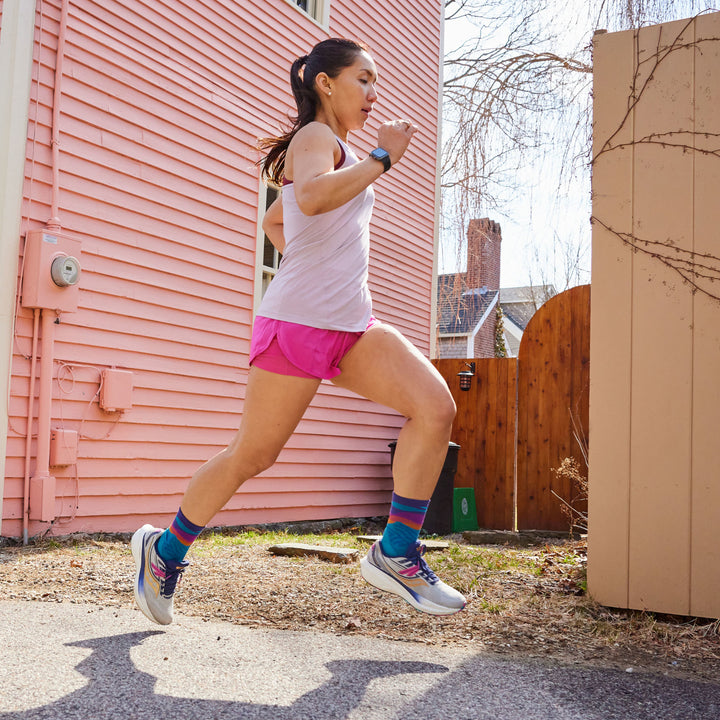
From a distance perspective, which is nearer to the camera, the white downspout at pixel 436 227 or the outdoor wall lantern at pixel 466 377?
the outdoor wall lantern at pixel 466 377

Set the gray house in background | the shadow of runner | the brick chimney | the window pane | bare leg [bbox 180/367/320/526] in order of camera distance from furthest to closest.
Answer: the gray house in background < the brick chimney < the window pane < bare leg [bbox 180/367/320/526] < the shadow of runner

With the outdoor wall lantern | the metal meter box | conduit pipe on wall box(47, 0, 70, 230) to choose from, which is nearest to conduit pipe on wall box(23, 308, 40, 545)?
the metal meter box

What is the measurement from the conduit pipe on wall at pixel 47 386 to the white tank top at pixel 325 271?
10.4ft

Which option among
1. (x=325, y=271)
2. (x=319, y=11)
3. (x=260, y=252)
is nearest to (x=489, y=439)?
(x=260, y=252)

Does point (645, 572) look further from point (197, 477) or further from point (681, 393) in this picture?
point (197, 477)

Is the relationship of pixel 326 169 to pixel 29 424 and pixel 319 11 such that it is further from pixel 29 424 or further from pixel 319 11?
pixel 319 11

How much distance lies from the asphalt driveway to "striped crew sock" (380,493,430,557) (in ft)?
1.15

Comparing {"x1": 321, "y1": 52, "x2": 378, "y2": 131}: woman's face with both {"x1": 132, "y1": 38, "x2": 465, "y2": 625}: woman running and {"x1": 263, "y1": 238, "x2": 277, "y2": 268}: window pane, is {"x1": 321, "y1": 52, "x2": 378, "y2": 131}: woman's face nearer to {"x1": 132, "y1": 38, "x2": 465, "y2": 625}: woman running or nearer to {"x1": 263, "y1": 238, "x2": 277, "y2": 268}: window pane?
{"x1": 132, "y1": 38, "x2": 465, "y2": 625}: woman running

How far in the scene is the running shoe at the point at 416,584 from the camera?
2.45 meters

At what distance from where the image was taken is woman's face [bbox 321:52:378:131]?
2.65m

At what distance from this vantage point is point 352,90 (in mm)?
2654

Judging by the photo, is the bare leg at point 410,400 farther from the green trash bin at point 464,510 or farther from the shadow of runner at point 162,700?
the green trash bin at point 464,510

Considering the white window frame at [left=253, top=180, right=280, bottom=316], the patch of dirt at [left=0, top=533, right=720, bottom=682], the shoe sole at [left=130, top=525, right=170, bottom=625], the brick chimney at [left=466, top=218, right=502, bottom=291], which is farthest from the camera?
the brick chimney at [left=466, top=218, right=502, bottom=291]

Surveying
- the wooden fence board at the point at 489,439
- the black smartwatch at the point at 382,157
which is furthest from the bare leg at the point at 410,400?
the wooden fence board at the point at 489,439
